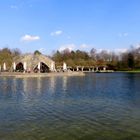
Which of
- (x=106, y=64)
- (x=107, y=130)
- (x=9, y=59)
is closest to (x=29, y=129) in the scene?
(x=107, y=130)

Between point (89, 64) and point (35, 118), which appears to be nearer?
point (35, 118)

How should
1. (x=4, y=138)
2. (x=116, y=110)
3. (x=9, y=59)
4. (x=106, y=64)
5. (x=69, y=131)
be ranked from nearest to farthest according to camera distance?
1. (x=4, y=138)
2. (x=69, y=131)
3. (x=116, y=110)
4. (x=9, y=59)
5. (x=106, y=64)

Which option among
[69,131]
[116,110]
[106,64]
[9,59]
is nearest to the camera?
[69,131]

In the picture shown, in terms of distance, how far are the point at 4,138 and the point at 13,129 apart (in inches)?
A: 84.4

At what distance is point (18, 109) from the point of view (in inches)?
1061

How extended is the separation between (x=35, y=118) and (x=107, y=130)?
5.89 m

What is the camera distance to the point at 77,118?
2272 centimetres

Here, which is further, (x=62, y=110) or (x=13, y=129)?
(x=62, y=110)

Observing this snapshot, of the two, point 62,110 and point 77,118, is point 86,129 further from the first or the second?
point 62,110

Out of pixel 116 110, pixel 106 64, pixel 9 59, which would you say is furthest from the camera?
pixel 106 64

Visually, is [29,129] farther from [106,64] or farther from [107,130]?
[106,64]

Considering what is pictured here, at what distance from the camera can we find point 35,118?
74.5 ft

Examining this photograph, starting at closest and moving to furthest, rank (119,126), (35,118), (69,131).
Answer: (69,131) < (119,126) < (35,118)

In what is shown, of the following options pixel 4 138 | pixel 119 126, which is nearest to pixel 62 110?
pixel 119 126
